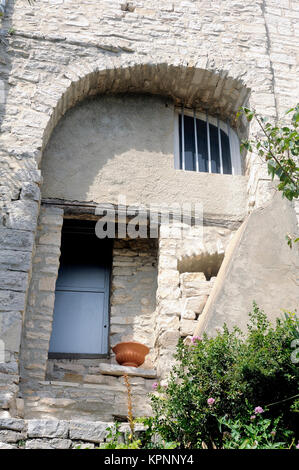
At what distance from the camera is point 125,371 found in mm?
6195

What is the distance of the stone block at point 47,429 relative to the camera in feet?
15.1

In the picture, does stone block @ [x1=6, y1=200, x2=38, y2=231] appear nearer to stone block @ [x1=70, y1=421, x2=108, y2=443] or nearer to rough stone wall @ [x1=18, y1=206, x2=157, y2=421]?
rough stone wall @ [x1=18, y1=206, x2=157, y2=421]

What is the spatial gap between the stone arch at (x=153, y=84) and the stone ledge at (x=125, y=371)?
2668 mm

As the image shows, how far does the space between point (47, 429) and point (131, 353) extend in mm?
1788

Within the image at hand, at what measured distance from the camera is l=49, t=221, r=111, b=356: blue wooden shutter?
22.9 ft

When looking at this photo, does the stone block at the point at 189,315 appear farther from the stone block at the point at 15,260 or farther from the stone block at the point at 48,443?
the stone block at the point at 48,443

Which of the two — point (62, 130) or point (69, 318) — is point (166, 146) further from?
point (69, 318)

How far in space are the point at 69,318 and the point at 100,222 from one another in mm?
1230

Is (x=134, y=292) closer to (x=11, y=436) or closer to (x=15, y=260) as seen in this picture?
(x=15, y=260)

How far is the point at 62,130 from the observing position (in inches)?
291

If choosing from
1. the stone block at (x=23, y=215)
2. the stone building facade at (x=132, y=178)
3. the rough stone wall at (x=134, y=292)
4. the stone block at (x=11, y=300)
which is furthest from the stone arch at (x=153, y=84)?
the stone block at (x=11, y=300)

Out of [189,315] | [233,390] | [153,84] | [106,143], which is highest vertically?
[153,84]

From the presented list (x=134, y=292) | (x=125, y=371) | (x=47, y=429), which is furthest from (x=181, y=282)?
(x=47, y=429)

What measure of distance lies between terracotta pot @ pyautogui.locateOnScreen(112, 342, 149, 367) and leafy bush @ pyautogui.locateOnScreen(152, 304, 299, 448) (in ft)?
5.19
